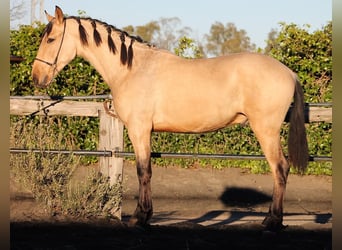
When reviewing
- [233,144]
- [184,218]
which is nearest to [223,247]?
[184,218]

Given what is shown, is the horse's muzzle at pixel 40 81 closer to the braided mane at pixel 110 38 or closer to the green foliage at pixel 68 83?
the braided mane at pixel 110 38

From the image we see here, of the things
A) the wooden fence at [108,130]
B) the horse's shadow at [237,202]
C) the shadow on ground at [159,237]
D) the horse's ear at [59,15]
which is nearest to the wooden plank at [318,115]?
the wooden fence at [108,130]

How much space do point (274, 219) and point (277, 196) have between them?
0.23m

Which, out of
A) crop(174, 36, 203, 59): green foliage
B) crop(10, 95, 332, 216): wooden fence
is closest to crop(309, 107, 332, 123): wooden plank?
crop(10, 95, 332, 216): wooden fence

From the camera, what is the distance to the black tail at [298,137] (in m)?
5.41

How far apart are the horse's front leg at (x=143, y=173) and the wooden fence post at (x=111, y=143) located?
0.68 meters

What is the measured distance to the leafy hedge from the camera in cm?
991

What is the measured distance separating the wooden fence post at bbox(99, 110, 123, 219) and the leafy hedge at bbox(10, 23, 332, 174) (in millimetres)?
3971

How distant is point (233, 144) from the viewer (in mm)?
10234

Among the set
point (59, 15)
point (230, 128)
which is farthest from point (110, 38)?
point (230, 128)

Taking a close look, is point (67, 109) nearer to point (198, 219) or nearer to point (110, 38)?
point (110, 38)

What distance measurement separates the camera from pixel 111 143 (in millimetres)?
6074

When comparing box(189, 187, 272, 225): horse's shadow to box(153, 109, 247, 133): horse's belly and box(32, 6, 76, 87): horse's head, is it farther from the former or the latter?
box(32, 6, 76, 87): horse's head

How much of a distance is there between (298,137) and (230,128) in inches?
185
